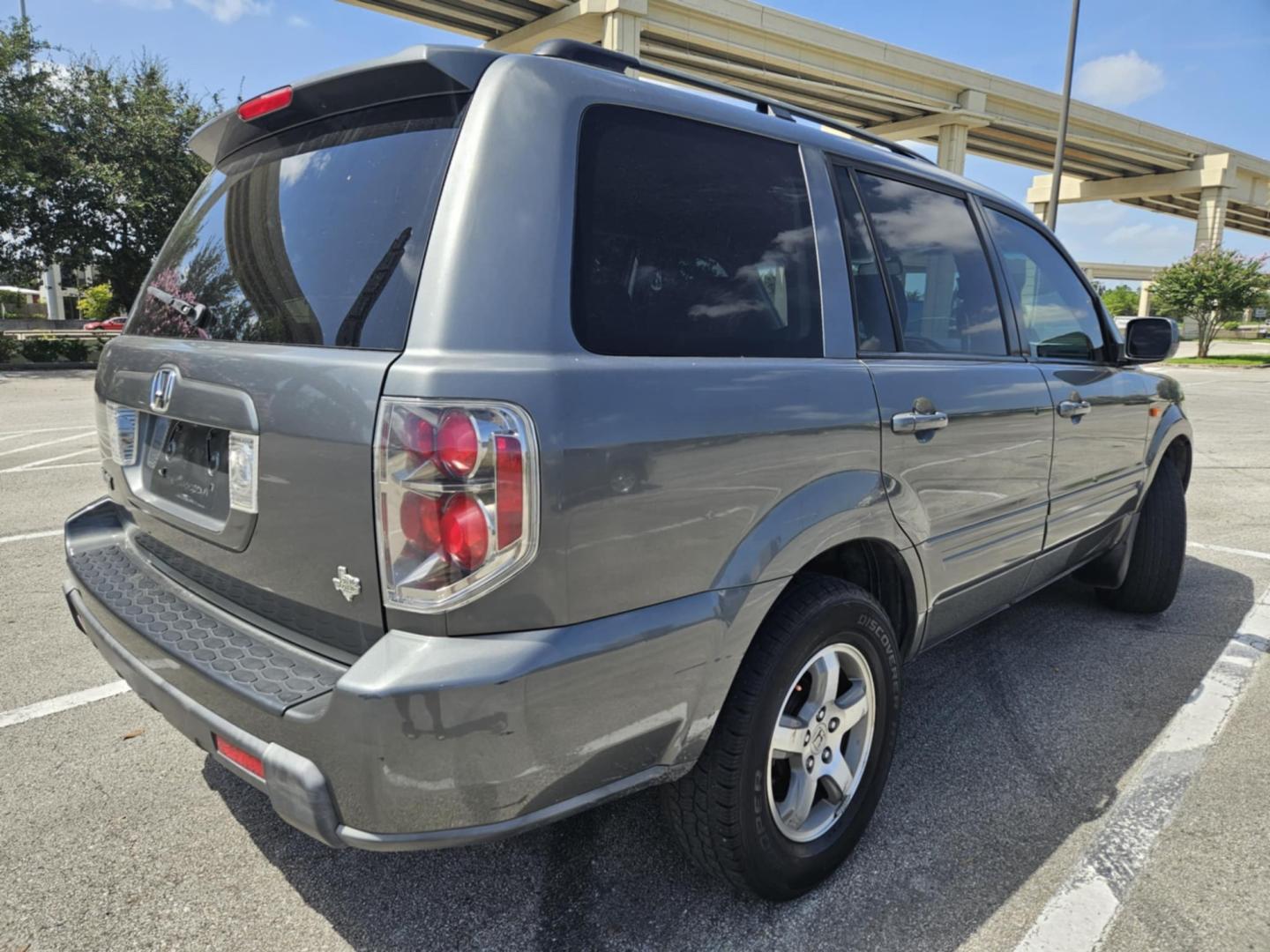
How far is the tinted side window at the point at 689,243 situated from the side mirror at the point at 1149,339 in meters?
2.32

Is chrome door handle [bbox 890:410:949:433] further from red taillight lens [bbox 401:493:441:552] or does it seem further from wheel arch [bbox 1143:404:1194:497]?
wheel arch [bbox 1143:404:1194:497]

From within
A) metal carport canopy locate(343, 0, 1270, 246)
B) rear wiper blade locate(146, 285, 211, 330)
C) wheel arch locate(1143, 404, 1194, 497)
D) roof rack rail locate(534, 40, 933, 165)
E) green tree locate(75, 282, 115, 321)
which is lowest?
wheel arch locate(1143, 404, 1194, 497)

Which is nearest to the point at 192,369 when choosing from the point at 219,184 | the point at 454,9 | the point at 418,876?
the point at 219,184

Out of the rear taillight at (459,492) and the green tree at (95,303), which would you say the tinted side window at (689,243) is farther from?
the green tree at (95,303)

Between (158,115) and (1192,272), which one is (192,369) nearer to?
(158,115)

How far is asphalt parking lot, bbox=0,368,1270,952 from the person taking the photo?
6.59 ft

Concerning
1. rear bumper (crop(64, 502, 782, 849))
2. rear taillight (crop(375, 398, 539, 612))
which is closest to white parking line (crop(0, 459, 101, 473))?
rear bumper (crop(64, 502, 782, 849))

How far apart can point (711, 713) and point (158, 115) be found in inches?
1100

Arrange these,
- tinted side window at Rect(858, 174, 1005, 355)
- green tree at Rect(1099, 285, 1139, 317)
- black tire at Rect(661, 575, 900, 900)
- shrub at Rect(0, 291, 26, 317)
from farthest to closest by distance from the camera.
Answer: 1. green tree at Rect(1099, 285, 1139, 317)
2. shrub at Rect(0, 291, 26, 317)
3. tinted side window at Rect(858, 174, 1005, 355)
4. black tire at Rect(661, 575, 900, 900)

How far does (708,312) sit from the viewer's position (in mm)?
1895

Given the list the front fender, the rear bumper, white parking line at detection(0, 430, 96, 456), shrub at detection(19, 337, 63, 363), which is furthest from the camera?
shrub at detection(19, 337, 63, 363)

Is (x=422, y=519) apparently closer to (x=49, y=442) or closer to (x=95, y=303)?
(x=49, y=442)

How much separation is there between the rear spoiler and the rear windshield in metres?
0.03

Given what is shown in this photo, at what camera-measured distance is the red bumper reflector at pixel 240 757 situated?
5.38 ft
